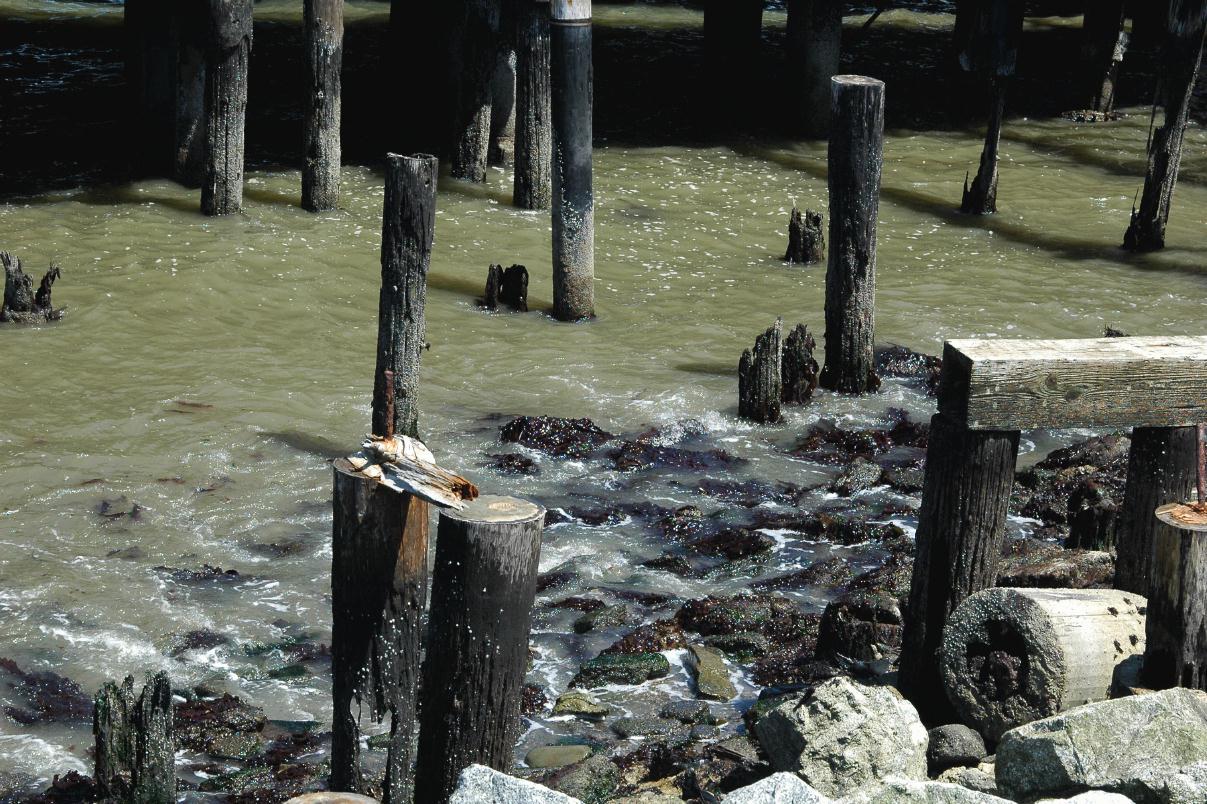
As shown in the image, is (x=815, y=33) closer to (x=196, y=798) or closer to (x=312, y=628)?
(x=312, y=628)

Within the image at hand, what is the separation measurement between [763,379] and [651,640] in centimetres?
302

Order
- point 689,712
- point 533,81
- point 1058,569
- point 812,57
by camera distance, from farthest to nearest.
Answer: point 812,57
point 533,81
point 1058,569
point 689,712

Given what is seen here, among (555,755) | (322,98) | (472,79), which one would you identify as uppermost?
(472,79)

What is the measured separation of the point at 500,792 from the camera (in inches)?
168

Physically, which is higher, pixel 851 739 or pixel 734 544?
pixel 851 739

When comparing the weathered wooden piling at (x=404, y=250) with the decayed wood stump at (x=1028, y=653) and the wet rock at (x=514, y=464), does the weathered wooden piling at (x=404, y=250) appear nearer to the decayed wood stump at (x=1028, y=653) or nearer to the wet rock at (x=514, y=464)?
the wet rock at (x=514, y=464)

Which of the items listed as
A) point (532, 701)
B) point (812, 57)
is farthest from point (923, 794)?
point (812, 57)

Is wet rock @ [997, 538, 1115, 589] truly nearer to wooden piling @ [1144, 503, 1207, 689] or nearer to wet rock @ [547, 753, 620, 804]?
wooden piling @ [1144, 503, 1207, 689]

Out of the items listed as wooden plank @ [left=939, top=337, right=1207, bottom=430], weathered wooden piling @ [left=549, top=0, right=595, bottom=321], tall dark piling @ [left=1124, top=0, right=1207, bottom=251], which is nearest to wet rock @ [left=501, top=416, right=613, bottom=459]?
weathered wooden piling @ [left=549, top=0, right=595, bottom=321]

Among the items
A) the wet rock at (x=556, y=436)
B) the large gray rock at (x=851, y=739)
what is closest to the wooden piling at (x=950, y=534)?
the large gray rock at (x=851, y=739)

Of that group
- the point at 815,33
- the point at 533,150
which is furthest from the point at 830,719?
the point at 815,33

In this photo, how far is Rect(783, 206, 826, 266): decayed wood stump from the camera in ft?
41.6

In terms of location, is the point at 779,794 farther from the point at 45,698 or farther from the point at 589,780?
the point at 45,698

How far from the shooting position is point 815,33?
52.1 feet
